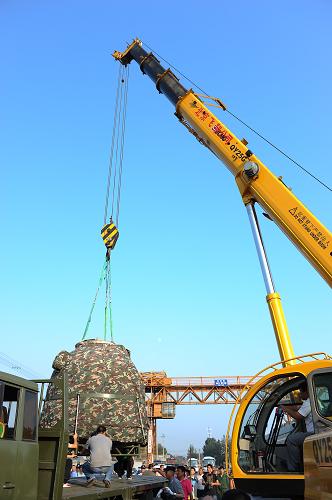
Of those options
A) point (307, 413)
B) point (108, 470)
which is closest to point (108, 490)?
point (108, 470)

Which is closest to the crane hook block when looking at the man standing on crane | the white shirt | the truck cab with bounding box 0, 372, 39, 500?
the truck cab with bounding box 0, 372, 39, 500

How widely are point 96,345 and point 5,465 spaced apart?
172 inches

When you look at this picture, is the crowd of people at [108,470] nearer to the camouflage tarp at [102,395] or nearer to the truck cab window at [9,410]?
the camouflage tarp at [102,395]

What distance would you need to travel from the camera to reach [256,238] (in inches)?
422

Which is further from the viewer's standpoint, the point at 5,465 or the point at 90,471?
the point at 90,471

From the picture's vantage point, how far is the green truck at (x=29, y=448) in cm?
468

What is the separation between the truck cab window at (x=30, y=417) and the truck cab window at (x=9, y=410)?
0.50ft

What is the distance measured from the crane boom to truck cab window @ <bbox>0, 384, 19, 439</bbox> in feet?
22.1

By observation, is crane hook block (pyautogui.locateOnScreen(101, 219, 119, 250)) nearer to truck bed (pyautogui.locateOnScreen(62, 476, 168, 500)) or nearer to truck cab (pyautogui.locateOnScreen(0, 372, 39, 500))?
truck bed (pyautogui.locateOnScreen(62, 476, 168, 500))

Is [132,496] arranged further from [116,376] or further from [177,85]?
[177,85]

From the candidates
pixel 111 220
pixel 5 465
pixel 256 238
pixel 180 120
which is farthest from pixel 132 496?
pixel 180 120

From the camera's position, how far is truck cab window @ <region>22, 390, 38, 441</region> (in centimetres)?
509

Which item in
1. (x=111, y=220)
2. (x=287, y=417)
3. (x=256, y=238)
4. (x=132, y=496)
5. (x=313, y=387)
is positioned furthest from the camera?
(x=111, y=220)

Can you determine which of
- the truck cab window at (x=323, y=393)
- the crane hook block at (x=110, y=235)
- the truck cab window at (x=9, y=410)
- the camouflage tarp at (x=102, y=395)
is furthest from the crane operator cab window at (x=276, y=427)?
the crane hook block at (x=110, y=235)
